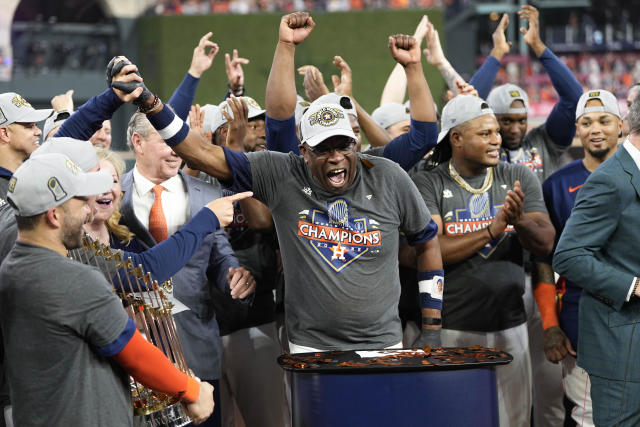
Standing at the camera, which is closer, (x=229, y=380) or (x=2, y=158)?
(x=2, y=158)

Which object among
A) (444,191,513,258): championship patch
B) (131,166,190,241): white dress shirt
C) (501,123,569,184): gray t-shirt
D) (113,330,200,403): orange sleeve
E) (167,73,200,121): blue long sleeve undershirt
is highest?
(167,73,200,121): blue long sleeve undershirt

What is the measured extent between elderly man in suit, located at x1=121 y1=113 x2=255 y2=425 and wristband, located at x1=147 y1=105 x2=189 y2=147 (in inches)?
24.1

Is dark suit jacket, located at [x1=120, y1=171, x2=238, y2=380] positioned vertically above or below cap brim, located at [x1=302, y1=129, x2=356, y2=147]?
below

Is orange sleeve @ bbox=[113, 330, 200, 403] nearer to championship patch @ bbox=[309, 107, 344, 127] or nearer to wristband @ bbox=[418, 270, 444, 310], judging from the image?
championship patch @ bbox=[309, 107, 344, 127]

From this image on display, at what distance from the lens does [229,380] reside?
11.5 feet

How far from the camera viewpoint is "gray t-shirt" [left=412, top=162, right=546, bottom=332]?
3328mm

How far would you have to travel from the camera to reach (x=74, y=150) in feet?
7.15

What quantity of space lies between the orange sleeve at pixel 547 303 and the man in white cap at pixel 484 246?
87mm

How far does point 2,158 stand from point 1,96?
0.28 m

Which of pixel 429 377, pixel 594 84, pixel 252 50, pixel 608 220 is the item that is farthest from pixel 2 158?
pixel 594 84

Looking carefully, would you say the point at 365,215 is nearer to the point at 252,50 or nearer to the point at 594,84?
the point at 252,50

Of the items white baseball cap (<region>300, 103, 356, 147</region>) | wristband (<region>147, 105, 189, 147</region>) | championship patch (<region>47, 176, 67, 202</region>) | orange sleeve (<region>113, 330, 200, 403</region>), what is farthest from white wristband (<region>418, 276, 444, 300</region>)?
championship patch (<region>47, 176, 67, 202</region>)

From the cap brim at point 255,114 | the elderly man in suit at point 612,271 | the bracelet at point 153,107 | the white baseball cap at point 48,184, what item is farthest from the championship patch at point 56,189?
the cap brim at point 255,114

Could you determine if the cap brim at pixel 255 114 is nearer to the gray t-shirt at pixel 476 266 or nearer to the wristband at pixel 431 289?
the gray t-shirt at pixel 476 266
